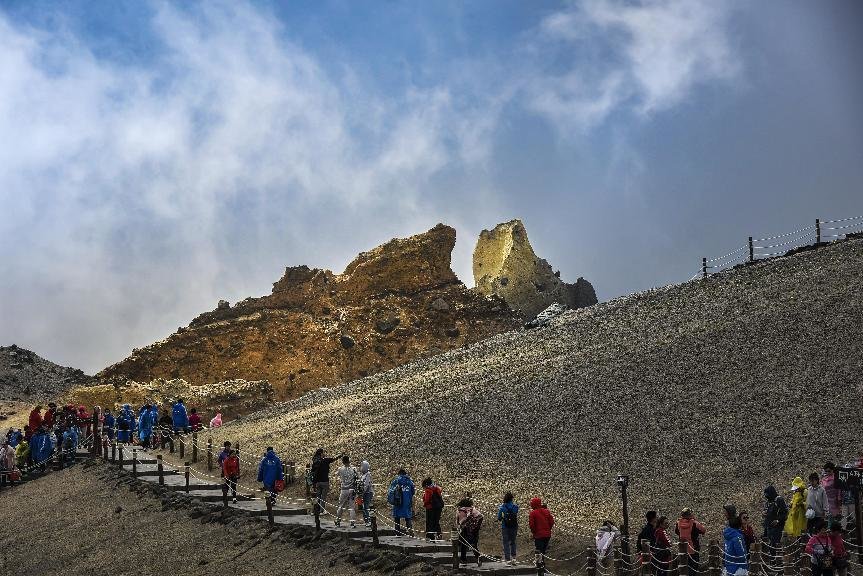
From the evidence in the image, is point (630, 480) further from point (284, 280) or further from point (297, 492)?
point (284, 280)

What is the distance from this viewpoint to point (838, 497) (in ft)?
65.8

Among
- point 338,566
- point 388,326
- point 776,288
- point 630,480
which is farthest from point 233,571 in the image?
point 388,326

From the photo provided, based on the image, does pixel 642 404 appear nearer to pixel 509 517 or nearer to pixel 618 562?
pixel 509 517

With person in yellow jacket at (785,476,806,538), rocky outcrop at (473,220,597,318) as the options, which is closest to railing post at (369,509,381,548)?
person in yellow jacket at (785,476,806,538)

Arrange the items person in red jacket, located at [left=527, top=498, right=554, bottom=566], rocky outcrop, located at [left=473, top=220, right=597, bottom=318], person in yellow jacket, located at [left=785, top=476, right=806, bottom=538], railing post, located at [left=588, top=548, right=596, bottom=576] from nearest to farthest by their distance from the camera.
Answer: person in yellow jacket, located at [left=785, top=476, right=806, bottom=538] → railing post, located at [left=588, top=548, right=596, bottom=576] → person in red jacket, located at [left=527, top=498, right=554, bottom=566] → rocky outcrop, located at [left=473, top=220, right=597, bottom=318]

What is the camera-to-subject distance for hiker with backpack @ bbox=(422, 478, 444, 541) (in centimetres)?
2259

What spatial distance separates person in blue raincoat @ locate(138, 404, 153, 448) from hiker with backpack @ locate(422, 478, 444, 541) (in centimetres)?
1760

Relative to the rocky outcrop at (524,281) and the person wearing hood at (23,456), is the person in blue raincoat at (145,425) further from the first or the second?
the rocky outcrop at (524,281)

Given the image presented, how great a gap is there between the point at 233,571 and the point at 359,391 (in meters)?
21.6

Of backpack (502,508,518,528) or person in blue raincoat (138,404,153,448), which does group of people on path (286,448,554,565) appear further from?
person in blue raincoat (138,404,153,448)

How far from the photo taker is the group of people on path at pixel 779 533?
1653 cm

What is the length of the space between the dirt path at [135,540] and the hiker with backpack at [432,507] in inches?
55.8

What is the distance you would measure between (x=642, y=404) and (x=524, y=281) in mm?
52183

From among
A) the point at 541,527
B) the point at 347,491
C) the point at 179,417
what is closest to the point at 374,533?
the point at 347,491
